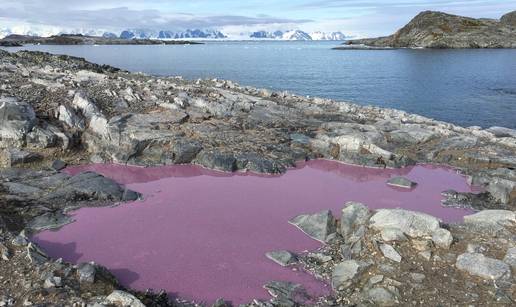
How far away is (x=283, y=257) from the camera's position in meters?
14.6

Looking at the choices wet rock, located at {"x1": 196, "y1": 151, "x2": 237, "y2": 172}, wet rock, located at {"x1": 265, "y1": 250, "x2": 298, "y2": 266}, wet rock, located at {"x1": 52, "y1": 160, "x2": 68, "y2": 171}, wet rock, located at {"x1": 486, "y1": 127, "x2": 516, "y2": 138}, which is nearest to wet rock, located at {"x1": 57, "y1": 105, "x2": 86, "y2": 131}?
wet rock, located at {"x1": 52, "y1": 160, "x2": 68, "y2": 171}

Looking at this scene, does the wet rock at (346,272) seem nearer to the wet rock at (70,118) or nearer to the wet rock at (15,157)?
the wet rock at (15,157)

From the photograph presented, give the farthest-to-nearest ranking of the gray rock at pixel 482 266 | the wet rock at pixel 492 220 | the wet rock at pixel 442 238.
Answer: the wet rock at pixel 492 220, the wet rock at pixel 442 238, the gray rock at pixel 482 266

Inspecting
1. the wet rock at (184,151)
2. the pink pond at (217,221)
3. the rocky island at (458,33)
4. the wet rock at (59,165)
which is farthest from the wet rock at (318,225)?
the rocky island at (458,33)

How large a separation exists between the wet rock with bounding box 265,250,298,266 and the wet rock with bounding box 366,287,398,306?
2.97 m

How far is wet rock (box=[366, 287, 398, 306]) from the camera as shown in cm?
1190

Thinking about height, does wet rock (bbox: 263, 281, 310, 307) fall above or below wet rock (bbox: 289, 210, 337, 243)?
below

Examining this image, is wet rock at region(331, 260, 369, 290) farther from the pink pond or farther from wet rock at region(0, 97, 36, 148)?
wet rock at region(0, 97, 36, 148)

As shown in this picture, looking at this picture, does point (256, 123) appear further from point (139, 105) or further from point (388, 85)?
point (388, 85)

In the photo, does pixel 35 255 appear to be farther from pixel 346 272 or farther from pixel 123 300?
pixel 346 272

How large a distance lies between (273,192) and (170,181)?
18.1ft

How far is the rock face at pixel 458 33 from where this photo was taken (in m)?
173

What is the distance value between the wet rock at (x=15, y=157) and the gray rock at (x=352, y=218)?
16.9 m

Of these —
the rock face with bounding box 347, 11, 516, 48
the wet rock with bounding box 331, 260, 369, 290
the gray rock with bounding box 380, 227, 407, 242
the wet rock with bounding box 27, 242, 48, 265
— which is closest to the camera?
the wet rock with bounding box 27, 242, 48, 265
